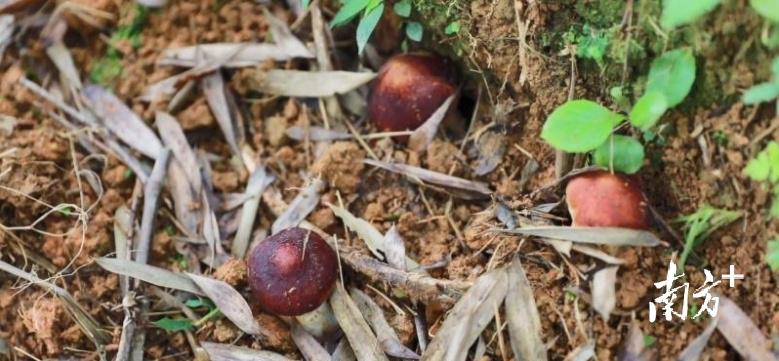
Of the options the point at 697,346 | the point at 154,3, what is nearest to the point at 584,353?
the point at 697,346

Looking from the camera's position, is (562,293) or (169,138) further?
(169,138)

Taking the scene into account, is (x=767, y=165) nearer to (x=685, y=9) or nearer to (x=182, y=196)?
(x=685, y=9)

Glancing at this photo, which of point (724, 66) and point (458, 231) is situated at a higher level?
point (724, 66)

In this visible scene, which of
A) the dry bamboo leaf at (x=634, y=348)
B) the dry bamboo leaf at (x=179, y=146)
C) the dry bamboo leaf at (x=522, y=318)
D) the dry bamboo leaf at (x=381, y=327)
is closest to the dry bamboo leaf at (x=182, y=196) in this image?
the dry bamboo leaf at (x=179, y=146)

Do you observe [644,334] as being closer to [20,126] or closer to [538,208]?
[538,208]

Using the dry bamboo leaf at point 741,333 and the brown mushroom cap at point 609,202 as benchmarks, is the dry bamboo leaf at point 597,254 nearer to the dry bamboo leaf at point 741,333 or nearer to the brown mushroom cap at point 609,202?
the brown mushroom cap at point 609,202

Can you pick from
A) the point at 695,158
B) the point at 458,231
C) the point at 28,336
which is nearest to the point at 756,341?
the point at 695,158
